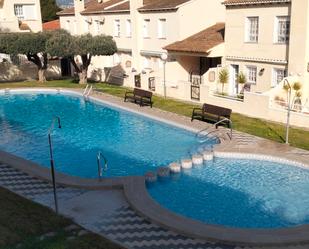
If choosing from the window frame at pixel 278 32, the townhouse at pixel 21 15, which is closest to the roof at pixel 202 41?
the window frame at pixel 278 32

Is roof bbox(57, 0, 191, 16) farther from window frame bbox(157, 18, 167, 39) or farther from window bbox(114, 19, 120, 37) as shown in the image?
window bbox(114, 19, 120, 37)

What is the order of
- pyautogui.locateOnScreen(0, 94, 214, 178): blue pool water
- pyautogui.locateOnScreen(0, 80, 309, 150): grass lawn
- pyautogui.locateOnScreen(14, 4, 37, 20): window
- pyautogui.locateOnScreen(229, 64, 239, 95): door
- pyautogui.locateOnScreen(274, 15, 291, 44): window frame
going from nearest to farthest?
1. pyautogui.locateOnScreen(0, 94, 214, 178): blue pool water
2. pyautogui.locateOnScreen(0, 80, 309, 150): grass lawn
3. pyautogui.locateOnScreen(274, 15, 291, 44): window frame
4. pyautogui.locateOnScreen(229, 64, 239, 95): door
5. pyautogui.locateOnScreen(14, 4, 37, 20): window

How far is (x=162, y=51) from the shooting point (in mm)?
36406

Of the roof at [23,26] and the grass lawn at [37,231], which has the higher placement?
the roof at [23,26]

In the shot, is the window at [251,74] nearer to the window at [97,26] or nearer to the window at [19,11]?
the window at [97,26]

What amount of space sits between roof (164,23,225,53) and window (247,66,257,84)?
3.15 metres

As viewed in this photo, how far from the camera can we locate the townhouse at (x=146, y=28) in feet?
113

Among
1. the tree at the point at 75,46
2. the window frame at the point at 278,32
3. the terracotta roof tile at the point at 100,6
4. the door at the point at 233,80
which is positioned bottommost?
the door at the point at 233,80

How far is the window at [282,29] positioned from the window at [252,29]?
1712 mm

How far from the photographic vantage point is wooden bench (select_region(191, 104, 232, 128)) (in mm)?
23000

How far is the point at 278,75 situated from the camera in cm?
2747

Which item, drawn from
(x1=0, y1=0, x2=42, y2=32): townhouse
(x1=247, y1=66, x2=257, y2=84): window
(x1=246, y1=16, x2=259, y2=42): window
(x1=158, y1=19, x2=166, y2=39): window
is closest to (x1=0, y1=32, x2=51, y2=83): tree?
(x1=0, y1=0, x2=42, y2=32): townhouse

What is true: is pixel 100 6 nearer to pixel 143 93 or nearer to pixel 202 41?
pixel 202 41

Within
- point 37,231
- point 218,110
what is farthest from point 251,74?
point 37,231
